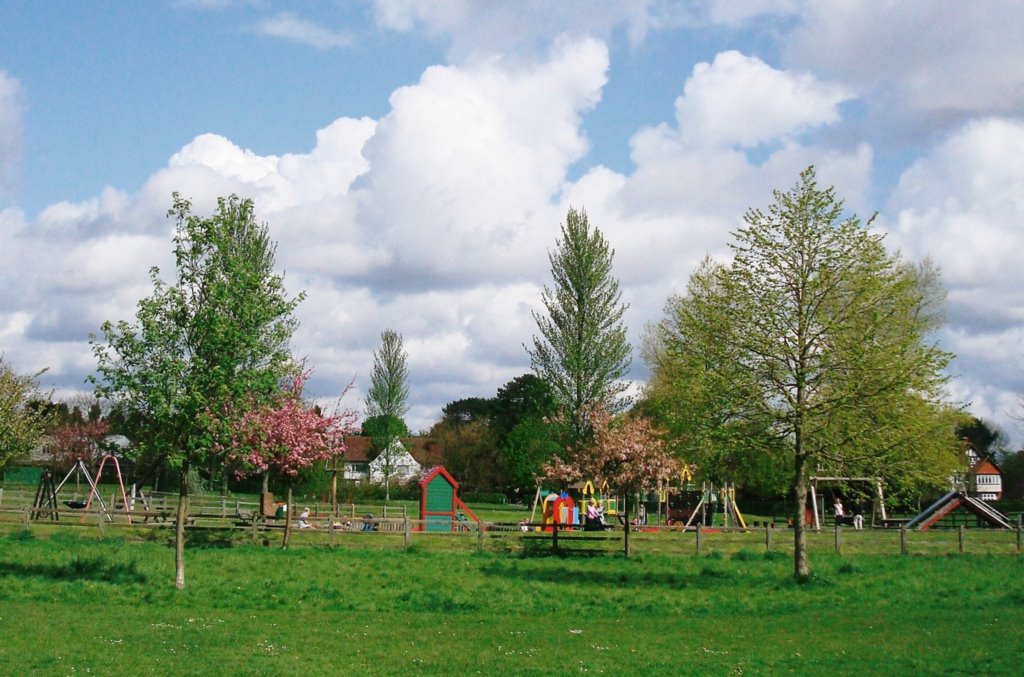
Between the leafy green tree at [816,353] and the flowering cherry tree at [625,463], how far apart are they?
20.8ft

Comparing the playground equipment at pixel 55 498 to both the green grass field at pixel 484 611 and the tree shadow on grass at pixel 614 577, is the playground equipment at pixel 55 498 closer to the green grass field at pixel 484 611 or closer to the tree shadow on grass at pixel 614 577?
the green grass field at pixel 484 611

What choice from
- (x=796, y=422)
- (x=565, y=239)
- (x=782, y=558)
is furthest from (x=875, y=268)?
(x=565, y=239)

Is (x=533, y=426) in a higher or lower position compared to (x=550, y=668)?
higher

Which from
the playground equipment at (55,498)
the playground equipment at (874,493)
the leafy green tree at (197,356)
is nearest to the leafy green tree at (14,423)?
the playground equipment at (55,498)

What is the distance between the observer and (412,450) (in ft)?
415

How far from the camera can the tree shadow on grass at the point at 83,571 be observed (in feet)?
82.8

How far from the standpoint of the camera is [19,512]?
4016cm

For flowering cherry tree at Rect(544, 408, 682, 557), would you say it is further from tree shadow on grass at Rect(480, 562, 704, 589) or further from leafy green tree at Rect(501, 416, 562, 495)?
leafy green tree at Rect(501, 416, 562, 495)

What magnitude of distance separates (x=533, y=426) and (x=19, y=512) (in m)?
53.9

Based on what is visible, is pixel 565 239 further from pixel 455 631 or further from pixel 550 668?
pixel 550 668

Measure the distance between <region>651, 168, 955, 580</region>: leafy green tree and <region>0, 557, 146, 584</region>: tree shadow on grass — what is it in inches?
654

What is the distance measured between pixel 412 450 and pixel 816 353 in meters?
102

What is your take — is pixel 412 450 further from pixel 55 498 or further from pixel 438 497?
pixel 55 498

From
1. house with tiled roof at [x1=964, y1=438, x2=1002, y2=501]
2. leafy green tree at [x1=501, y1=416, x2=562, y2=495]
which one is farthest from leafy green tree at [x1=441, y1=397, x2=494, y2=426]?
house with tiled roof at [x1=964, y1=438, x2=1002, y2=501]
